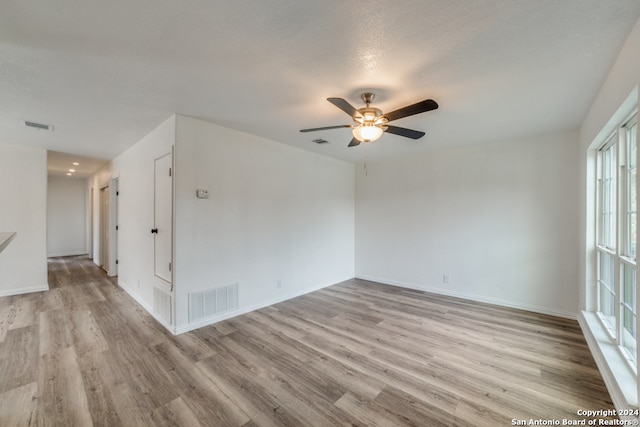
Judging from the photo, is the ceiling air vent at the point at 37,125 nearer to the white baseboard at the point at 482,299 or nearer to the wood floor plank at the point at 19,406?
the wood floor plank at the point at 19,406

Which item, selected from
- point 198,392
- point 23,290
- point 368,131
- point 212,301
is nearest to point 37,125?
point 23,290

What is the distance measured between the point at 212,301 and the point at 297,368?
1.51m

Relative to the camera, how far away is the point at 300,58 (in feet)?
6.27

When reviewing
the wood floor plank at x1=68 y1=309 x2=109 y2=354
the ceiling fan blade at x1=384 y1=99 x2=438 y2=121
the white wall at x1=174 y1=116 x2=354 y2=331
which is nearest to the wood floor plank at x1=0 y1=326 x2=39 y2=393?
the wood floor plank at x1=68 y1=309 x2=109 y2=354

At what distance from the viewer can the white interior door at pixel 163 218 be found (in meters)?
3.14

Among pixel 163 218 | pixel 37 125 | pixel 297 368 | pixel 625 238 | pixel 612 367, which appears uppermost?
pixel 37 125

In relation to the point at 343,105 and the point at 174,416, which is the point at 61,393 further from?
the point at 343,105

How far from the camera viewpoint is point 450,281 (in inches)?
177

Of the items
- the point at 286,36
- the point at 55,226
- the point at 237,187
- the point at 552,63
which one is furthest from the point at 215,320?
the point at 55,226

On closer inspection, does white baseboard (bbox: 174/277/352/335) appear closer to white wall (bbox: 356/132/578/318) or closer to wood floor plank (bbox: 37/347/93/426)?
wood floor plank (bbox: 37/347/93/426)

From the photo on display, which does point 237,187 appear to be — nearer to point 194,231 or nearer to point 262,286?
point 194,231

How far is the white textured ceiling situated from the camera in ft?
4.83

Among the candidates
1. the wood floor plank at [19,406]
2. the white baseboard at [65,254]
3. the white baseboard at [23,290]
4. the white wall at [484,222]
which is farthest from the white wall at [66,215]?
the white wall at [484,222]

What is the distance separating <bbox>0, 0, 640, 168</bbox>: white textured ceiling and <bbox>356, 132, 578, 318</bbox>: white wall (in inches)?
32.6
